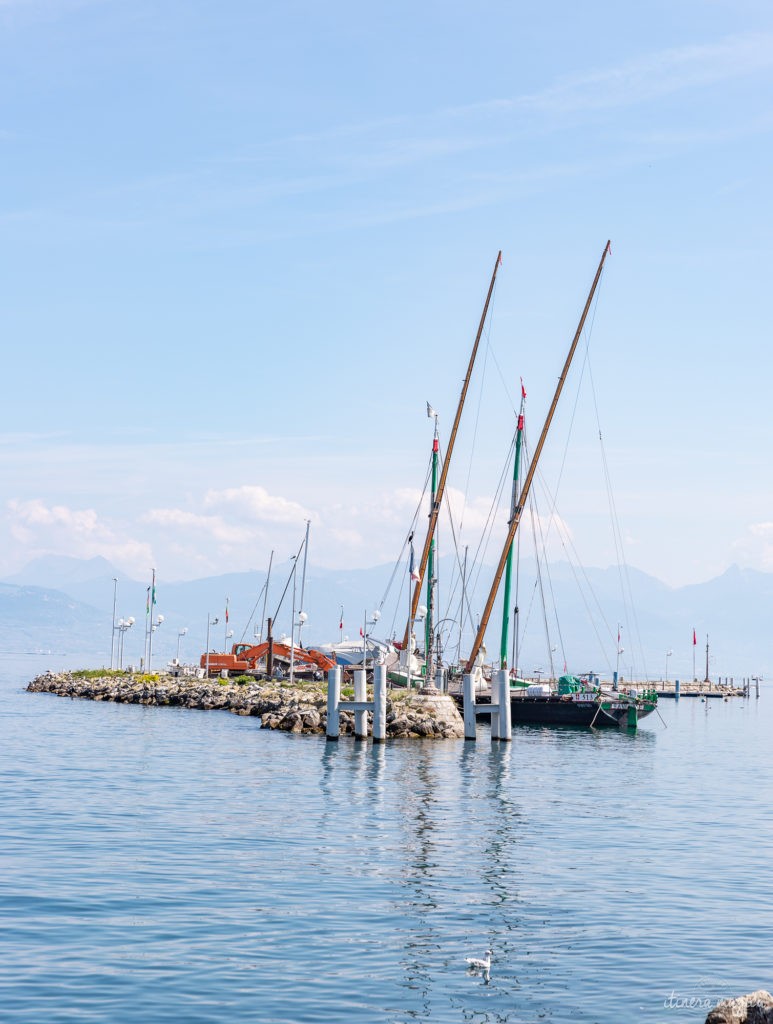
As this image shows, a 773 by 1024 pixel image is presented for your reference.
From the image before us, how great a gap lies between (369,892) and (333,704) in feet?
104

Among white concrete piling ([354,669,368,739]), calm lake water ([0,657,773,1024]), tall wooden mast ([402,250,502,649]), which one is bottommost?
calm lake water ([0,657,773,1024])

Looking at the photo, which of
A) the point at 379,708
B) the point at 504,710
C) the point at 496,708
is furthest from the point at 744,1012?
the point at 496,708

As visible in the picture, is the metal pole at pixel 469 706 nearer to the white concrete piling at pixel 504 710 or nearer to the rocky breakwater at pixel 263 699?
the white concrete piling at pixel 504 710

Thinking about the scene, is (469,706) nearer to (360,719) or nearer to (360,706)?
(360,719)

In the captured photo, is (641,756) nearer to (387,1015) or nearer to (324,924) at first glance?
(324,924)

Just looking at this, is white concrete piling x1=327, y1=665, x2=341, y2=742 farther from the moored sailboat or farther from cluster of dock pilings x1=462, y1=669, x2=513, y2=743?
the moored sailboat

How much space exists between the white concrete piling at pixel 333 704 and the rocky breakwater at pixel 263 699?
0.61 m

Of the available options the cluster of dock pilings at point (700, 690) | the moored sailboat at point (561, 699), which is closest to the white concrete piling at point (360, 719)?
the moored sailboat at point (561, 699)

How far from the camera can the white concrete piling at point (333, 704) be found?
5341 cm

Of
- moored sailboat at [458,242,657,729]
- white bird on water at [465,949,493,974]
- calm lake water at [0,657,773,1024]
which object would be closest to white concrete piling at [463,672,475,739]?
calm lake water at [0,657,773,1024]

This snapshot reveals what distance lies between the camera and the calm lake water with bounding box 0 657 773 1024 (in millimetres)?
16594

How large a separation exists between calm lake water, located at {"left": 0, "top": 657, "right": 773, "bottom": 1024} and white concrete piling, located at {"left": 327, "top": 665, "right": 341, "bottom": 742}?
269 inches

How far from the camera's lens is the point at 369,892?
22969 mm

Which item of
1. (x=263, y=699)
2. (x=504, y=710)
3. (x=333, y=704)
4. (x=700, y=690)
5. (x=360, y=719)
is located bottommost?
(x=700, y=690)
